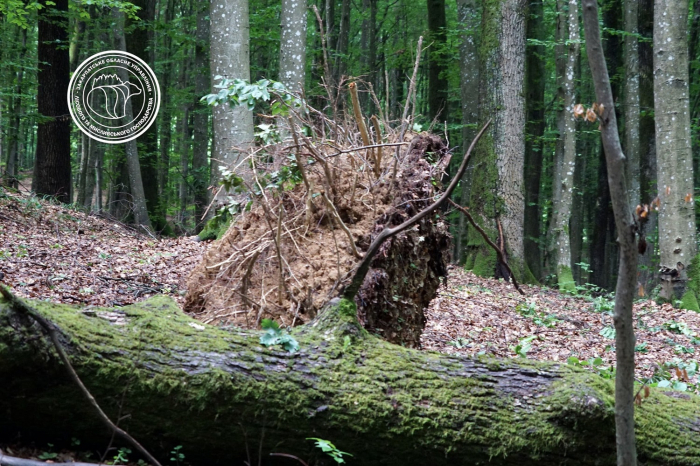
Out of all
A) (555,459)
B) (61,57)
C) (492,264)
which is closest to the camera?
(555,459)

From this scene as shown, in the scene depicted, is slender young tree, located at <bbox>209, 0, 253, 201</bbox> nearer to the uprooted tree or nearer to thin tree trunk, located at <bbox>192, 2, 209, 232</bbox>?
the uprooted tree

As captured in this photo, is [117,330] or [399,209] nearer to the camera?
[117,330]

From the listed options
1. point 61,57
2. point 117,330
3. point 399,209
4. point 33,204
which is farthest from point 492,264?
point 61,57

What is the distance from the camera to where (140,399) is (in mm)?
2521

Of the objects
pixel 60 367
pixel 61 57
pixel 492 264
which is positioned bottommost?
pixel 492 264

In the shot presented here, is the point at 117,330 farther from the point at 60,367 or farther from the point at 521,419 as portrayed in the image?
the point at 521,419

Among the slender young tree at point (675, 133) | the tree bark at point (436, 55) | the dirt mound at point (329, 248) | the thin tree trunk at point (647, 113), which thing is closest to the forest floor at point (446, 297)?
the dirt mound at point (329, 248)

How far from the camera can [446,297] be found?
27.8ft

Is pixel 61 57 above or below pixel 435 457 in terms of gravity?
above

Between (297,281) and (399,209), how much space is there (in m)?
1.07

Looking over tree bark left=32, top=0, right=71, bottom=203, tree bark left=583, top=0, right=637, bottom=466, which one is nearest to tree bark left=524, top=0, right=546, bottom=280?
tree bark left=32, top=0, right=71, bottom=203

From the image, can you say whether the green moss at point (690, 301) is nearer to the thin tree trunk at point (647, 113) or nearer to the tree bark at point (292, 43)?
the thin tree trunk at point (647, 113)
